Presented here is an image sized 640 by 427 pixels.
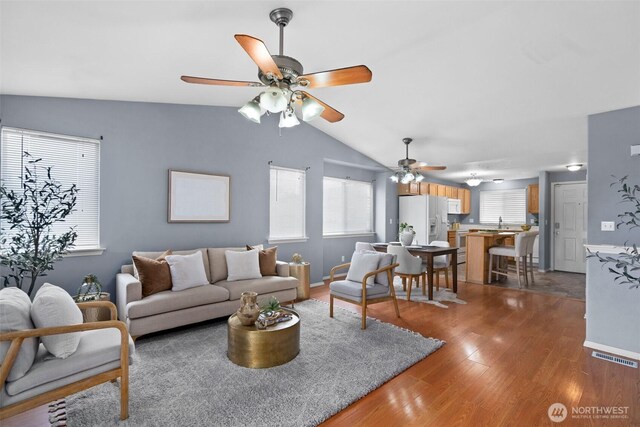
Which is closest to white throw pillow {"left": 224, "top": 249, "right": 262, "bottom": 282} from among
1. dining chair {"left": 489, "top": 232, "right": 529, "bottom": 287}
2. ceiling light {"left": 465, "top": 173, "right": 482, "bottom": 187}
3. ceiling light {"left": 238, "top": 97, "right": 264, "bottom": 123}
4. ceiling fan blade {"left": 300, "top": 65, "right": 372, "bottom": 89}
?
ceiling light {"left": 238, "top": 97, "right": 264, "bottom": 123}

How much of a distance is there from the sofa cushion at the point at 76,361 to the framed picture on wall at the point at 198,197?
2169 millimetres

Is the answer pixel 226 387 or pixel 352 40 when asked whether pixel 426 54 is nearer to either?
pixel 352 40

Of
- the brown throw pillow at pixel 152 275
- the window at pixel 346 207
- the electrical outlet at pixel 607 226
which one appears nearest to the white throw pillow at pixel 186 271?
the brown throw pillow at pixel 152 275

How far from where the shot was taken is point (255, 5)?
2148 mm

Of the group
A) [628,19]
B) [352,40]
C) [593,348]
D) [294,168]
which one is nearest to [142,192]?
Answer: [294,168]

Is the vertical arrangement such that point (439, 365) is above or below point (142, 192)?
below

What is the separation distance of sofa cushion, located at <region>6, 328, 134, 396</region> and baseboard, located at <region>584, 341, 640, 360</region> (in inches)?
165

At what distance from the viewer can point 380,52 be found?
2.88 m

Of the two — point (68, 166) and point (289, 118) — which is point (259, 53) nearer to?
point (289, 118)

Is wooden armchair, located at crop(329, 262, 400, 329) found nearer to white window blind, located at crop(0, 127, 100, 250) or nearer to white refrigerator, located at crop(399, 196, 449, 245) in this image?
white window blind, located at crop(0, 127, 100, 250)

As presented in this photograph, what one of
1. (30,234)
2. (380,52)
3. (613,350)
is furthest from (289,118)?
(613,350)

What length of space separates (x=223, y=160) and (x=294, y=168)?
51.4 inches

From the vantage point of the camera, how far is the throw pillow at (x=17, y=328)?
1.61 meters

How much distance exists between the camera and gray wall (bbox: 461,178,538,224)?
8234mm
